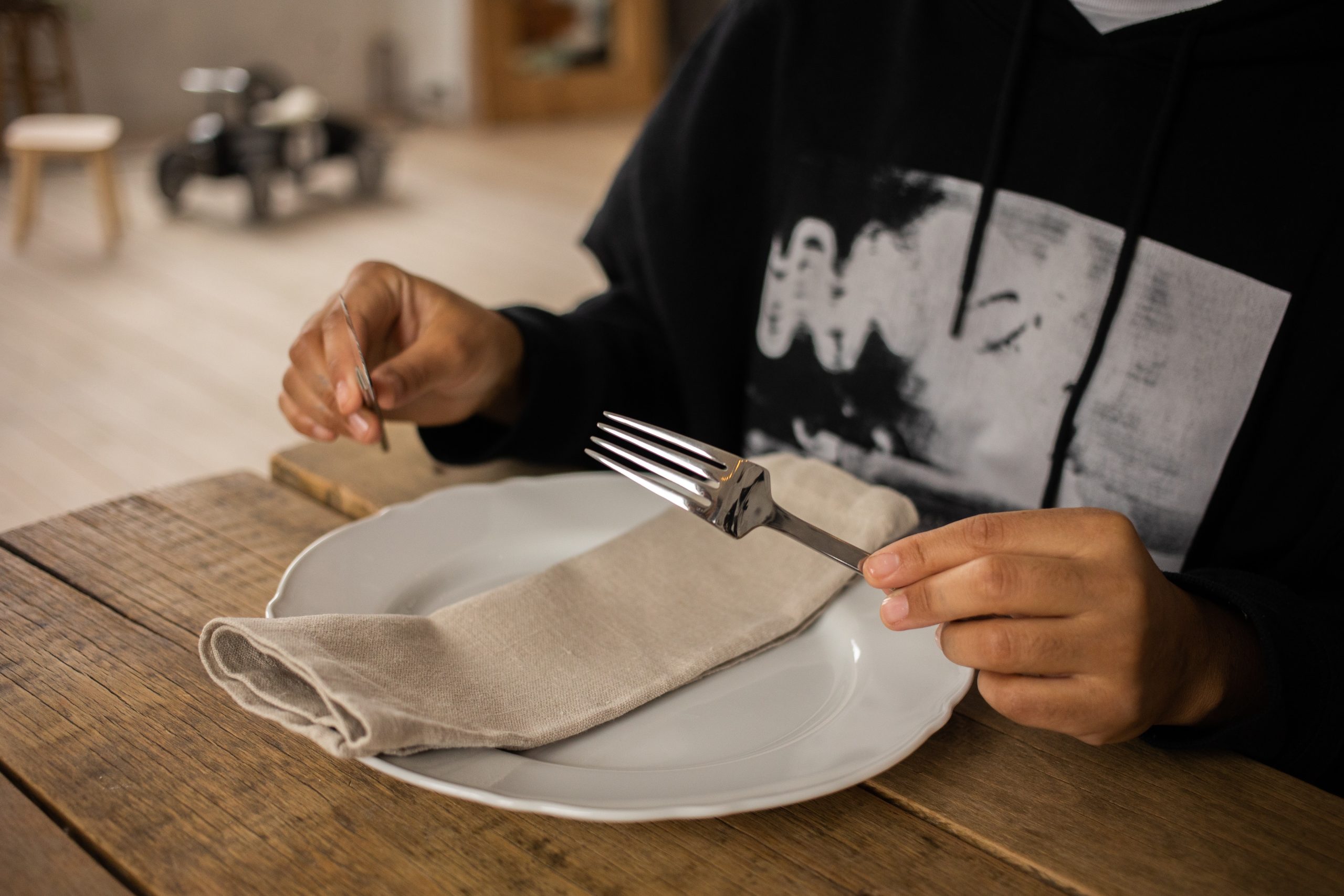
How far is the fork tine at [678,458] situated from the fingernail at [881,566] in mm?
102

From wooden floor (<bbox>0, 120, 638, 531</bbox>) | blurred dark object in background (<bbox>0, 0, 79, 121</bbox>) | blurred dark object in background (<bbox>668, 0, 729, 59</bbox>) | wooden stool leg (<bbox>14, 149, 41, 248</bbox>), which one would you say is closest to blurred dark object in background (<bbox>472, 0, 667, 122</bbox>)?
blurred dark object in background (<bbox>668, 0, 729, 59</bbox>)

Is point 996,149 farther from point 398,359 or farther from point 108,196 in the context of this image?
point 108,196

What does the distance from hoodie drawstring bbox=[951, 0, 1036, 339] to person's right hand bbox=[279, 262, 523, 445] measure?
0.35 m

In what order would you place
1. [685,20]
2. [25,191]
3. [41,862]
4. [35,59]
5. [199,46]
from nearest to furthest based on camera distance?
[41,862] < [25,191] < [35,59] < [199,46] < [685,20]

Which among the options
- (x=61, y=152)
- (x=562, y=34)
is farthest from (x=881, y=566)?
(x=562, y=34)

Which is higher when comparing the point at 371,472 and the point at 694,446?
the point at 694,446

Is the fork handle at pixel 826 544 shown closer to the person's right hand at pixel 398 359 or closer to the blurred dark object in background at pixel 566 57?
the person's right hand at pixel 398 359

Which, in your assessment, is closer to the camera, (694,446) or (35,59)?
(694,446)

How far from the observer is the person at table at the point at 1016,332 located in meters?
0.48

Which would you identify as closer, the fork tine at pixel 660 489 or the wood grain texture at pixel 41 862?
the wood grain texture at pixel 41 862

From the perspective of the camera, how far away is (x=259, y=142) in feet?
11.5

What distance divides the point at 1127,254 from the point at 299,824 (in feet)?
2.07

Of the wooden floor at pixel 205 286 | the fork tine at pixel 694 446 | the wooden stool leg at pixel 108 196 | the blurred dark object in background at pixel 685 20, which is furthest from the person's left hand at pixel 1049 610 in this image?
the blurred dark object in background at pixel 685 20

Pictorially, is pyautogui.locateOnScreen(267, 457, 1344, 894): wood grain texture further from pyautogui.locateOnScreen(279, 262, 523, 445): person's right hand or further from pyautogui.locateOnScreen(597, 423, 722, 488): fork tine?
pyautogui.locateOnScreen(279, 262, 523, 445): person's right hand
